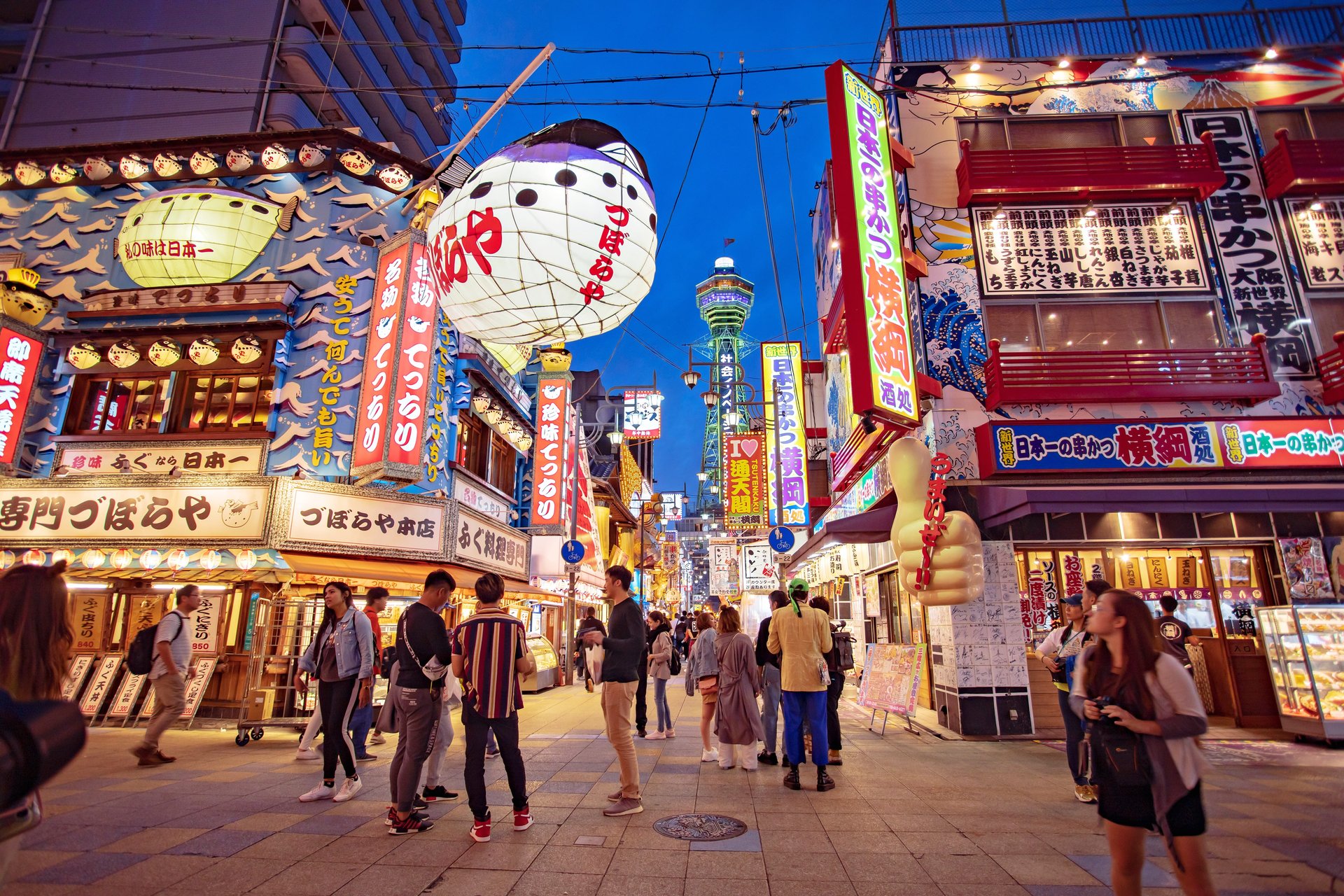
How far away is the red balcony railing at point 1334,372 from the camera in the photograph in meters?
10.8

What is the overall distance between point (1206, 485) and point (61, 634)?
1330 centimetres

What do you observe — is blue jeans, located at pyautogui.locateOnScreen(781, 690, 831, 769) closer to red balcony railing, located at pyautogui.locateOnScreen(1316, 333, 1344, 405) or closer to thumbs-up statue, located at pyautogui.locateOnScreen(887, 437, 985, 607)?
thumbs-up statue, located at pyautogui.locateOnScreen(887, 437, 985, 607)

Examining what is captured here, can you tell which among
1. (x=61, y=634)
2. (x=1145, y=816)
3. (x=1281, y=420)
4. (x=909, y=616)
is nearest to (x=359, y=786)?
(x=61, y=634)

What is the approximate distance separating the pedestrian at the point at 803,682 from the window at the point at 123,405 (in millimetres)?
13376

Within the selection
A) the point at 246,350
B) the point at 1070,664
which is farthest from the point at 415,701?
the point at 246,350

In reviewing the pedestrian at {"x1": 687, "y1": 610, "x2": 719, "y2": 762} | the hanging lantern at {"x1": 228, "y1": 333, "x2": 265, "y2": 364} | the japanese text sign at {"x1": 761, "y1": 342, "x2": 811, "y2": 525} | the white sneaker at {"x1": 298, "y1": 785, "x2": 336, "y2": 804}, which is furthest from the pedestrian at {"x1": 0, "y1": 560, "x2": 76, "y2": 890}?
the japanese text sign at {"x1": 761, "y1": 342, "x2": 811, "y2": 525}

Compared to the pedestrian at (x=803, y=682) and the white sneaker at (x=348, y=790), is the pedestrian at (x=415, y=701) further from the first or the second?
the pedestrian at (x=803, y=682)

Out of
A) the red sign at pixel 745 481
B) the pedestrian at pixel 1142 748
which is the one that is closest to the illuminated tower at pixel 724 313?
the red sign at pixel 745 481

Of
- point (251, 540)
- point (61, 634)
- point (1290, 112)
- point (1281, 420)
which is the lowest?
point (61, 634)

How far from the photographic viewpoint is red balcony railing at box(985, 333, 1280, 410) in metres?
10.8

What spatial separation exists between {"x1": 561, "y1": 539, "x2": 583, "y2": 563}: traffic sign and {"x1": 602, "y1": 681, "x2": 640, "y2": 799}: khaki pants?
10.4 metres

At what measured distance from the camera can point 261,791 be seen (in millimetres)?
6547

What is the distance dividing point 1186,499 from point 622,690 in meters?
8.34

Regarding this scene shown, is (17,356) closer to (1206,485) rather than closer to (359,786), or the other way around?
(359,786)
